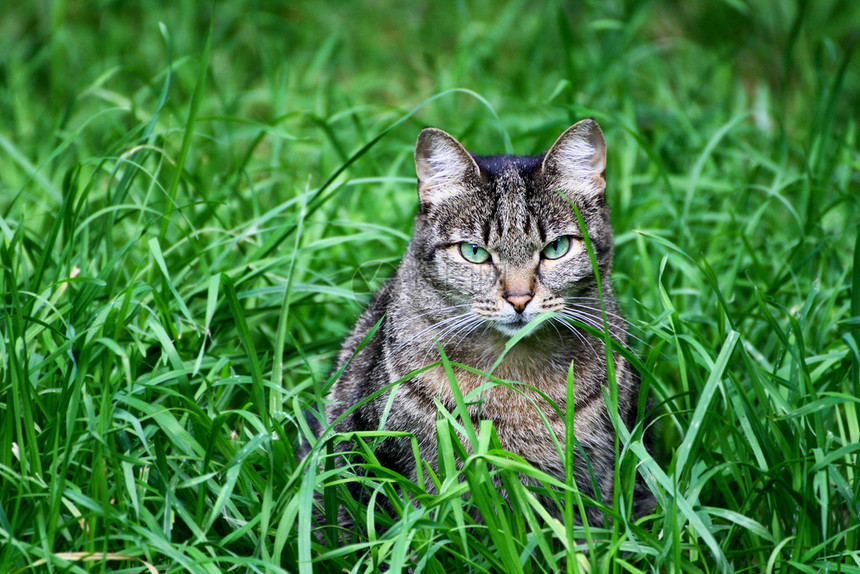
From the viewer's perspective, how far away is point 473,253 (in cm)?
283

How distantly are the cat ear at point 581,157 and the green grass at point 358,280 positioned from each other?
0.34 metres

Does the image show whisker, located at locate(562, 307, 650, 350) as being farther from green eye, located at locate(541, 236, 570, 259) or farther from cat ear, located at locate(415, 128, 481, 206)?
cat ear, located at locate(415, 128, 481, 206)

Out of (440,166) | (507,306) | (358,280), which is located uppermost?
(440,166)

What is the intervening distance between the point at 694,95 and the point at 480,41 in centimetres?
156

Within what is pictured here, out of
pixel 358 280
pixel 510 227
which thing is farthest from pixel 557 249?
pixel 358 280

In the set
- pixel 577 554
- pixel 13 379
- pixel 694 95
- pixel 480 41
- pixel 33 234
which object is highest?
pixel 480 41

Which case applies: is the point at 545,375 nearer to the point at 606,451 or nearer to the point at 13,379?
the point at 606,451

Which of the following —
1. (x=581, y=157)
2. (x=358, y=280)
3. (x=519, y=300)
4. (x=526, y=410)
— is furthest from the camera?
(x=358, y=280)

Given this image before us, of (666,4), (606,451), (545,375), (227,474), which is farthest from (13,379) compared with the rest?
(666,4)

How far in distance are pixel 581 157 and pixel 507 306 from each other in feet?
2.09

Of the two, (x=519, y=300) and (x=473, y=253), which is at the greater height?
(x=473, y=253)

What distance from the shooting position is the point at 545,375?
9.33 feet

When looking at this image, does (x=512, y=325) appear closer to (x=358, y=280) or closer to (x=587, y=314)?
(x=587, y=314)

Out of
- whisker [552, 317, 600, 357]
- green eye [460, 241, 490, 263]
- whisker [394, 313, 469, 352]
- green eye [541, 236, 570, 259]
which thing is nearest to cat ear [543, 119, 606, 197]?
green eye [541, 236, 570, 259]
